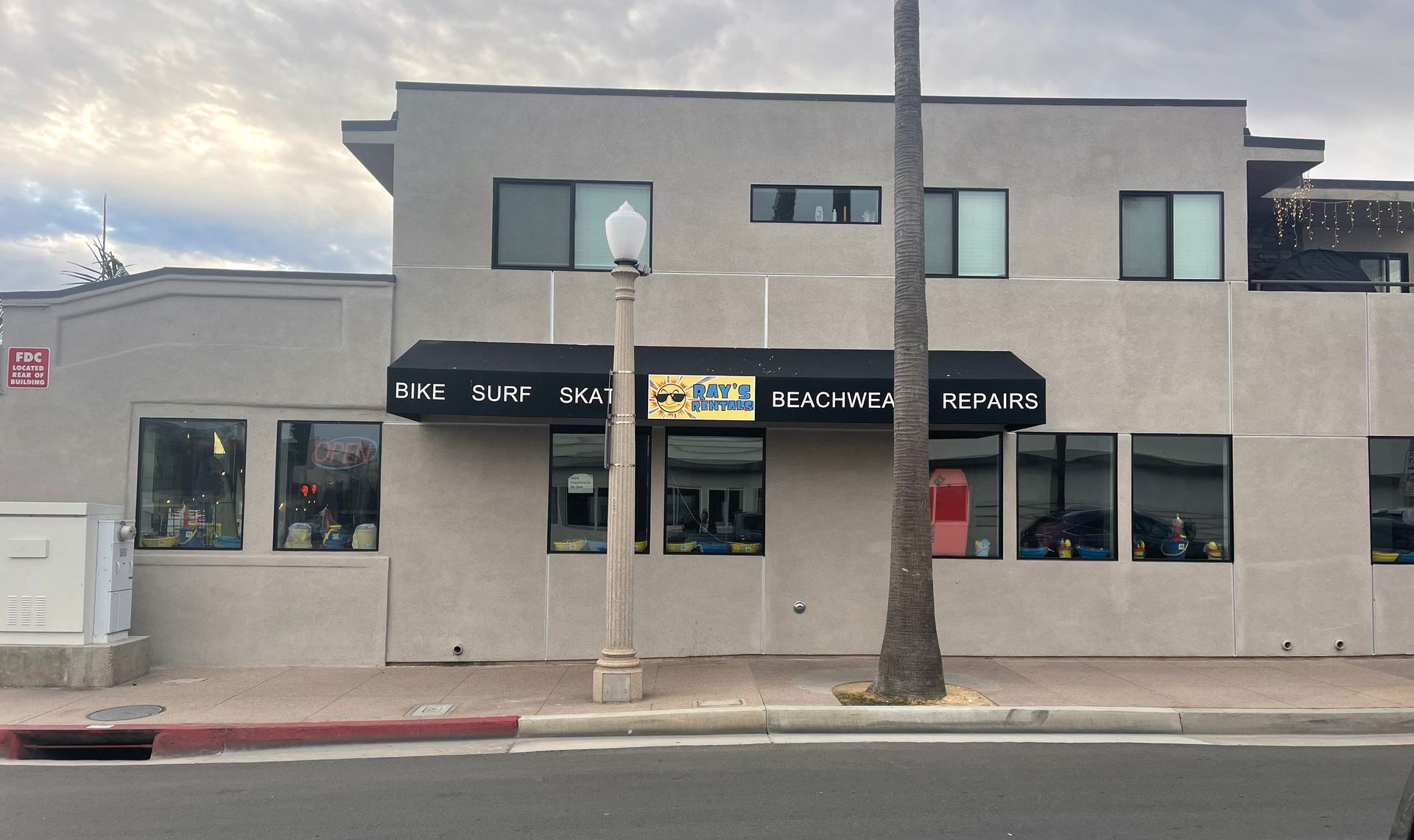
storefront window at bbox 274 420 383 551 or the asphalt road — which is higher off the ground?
storefront window at bbox 274 420 383 551

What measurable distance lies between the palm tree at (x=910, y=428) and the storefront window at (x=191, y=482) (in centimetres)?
793

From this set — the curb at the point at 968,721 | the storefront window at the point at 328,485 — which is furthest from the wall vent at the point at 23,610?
the curb at the point at 968,721

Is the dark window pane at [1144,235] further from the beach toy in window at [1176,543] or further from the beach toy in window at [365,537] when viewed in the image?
the beach toy in window at [365,537]

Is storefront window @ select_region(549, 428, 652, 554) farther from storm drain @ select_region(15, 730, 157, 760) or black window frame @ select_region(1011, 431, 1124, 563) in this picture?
storm drain @ select_region(15, 730, 157, 760)

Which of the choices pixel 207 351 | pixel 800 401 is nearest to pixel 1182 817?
pixel 800 401

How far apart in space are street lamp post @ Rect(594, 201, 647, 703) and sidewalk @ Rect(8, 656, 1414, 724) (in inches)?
23.5

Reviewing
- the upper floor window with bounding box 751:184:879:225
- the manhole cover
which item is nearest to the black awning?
the upper floor window with bounding box 751:184:879:225

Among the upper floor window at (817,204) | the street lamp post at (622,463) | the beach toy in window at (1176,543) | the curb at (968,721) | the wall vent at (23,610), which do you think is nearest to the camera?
the curb at (968,721)

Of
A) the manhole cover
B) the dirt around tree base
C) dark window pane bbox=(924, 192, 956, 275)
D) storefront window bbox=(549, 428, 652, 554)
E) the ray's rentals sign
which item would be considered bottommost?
the manhole cover

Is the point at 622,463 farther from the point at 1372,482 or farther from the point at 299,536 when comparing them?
the point at 1372,482

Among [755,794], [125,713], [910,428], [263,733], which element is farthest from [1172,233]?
[125,713]

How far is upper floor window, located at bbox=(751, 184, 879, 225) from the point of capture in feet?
42.0

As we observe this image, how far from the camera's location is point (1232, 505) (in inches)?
498

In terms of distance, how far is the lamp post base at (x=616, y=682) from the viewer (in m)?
9.71
